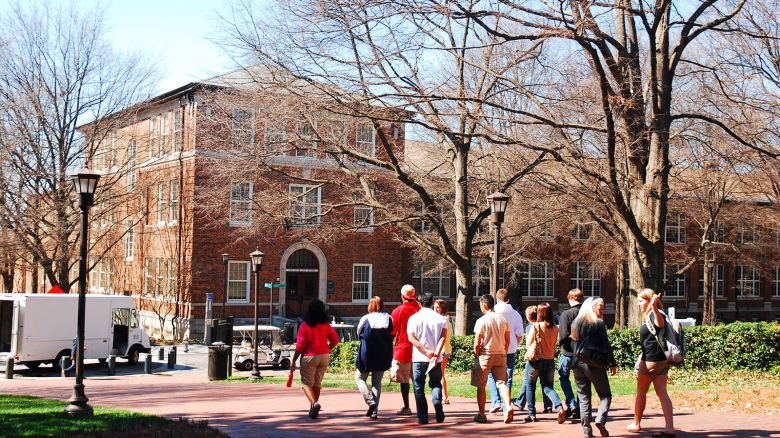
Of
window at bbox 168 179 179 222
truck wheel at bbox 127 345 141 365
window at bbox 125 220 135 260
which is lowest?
truck wheel at bbox 127 345 141 365

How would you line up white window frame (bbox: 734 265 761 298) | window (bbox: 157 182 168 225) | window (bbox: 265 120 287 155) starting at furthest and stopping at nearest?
white window frame (bbox: 734 265 761 298), window (bbox: 157 182 168 225), window (bbox: 265 120 287 155)

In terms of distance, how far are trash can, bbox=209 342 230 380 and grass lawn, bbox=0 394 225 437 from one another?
779cm

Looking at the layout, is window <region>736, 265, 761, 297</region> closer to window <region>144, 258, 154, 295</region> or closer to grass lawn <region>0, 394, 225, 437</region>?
window <region>144, 258, 154, 295</region>

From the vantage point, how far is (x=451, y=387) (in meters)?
15.4

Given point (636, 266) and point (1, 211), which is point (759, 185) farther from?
point (1, 211)

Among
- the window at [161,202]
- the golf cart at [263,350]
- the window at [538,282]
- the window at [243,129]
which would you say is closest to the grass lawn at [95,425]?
the window at [243,129]

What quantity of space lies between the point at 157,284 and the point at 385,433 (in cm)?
3171

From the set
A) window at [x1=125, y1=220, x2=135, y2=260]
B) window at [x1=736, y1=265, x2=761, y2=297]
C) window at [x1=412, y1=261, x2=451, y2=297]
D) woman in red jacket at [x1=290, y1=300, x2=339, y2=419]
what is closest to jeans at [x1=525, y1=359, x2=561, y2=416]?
woman in red jacket at [x1=290, y1=300, x2=339, y2=419]

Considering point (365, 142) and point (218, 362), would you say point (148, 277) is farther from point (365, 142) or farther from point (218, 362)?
point (218, 362)

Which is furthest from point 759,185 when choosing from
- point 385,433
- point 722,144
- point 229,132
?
point 385,433

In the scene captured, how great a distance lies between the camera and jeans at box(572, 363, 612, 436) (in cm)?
949

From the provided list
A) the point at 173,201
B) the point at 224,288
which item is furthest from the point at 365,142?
the point at 173,201

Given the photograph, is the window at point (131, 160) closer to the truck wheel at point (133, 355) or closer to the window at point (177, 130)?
the window at point (177, 130)

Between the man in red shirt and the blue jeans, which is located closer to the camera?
the blue jeans
